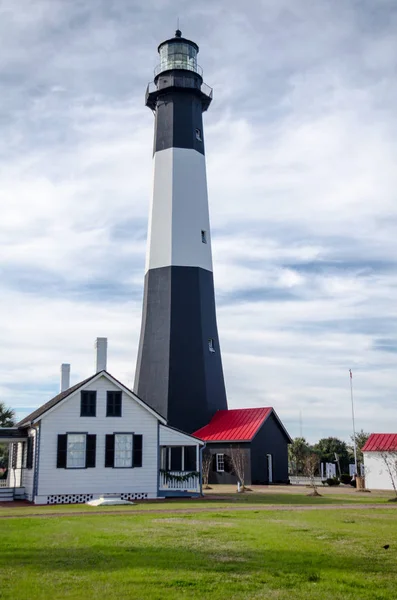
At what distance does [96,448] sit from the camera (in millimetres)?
25953

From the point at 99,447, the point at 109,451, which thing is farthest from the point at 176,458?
the point at 99,447

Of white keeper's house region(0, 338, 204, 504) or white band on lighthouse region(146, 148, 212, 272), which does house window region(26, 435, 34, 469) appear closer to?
white keeper's house region(0, 338, 204, 504)

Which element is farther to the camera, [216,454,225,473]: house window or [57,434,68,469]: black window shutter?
[216,454,225,473]: house window

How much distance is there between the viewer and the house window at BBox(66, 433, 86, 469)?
2552cm

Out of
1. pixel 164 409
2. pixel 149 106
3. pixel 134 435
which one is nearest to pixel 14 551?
pixel 134 435

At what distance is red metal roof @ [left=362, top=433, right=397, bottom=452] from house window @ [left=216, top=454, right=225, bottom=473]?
7124 millimetres

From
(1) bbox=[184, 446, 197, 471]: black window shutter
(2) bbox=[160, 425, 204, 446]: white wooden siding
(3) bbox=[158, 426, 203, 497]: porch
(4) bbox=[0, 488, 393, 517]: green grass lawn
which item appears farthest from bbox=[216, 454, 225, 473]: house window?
(2) bbox=[160, 425, 204, 446]: white wooden siding

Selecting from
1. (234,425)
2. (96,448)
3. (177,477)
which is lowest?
(177,477)

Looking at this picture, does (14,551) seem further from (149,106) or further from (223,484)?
(149,106)

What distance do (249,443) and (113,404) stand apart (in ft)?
33.3

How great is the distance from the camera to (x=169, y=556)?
35.4 feet

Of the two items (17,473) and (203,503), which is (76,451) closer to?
(17,473)

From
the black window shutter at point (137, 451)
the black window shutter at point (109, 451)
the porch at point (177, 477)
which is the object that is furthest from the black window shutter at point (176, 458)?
the black window shutter at point (109, 451)

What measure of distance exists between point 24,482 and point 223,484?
1169 centimetres
